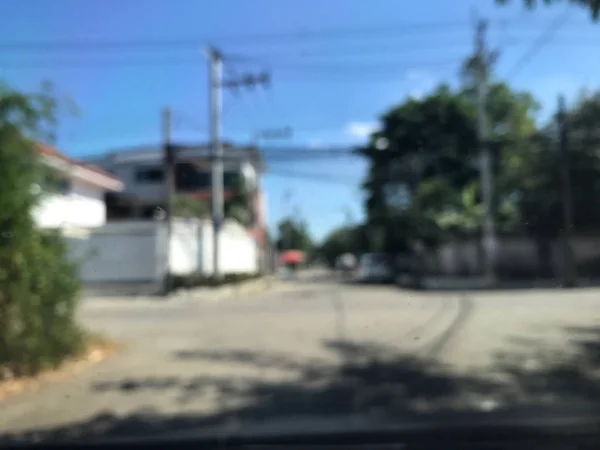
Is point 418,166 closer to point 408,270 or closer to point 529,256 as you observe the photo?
point 529,256

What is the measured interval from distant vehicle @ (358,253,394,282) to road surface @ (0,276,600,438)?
22963mm

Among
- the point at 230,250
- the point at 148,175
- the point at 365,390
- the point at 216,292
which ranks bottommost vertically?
the point at 365,390

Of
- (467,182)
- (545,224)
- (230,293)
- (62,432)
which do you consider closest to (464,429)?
(62,432)

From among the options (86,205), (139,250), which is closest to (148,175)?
(86,205)

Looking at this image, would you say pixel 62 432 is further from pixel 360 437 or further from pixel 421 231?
pixel 421 231

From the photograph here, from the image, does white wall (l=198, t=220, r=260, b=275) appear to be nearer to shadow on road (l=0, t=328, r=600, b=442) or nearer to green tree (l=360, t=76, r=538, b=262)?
green tree (l=360, t=76, r=538, b=262)

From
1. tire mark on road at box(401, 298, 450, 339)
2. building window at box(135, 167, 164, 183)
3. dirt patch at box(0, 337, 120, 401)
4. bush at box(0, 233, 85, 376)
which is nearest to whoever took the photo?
dirt patch at box(0, 337, 120, 401)

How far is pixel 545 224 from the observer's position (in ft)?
89.3

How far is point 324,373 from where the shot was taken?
8.73 m

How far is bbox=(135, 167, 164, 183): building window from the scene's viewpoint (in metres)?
39.0

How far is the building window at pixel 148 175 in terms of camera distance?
38969 millimetres

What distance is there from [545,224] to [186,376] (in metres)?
21.7

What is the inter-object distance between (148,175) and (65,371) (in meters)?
31.4

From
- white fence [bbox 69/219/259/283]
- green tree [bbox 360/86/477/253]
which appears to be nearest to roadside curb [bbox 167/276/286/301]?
white fence [bbox 69/219/259/283]
